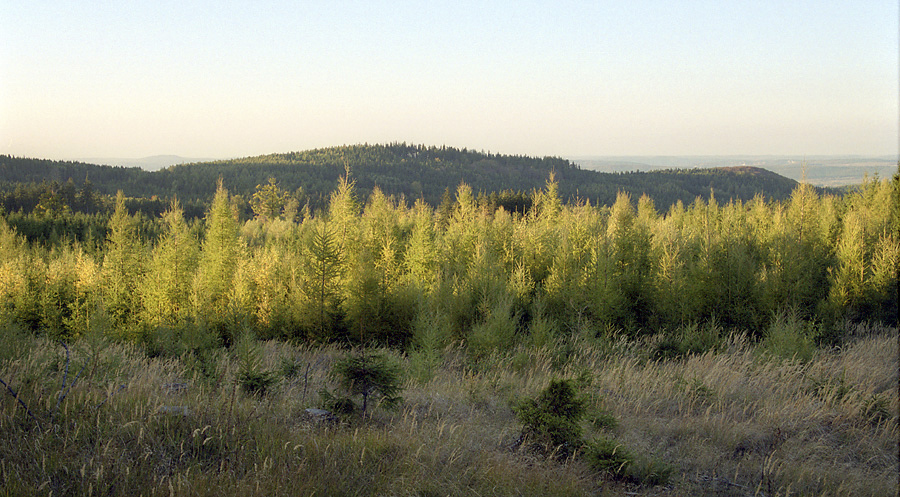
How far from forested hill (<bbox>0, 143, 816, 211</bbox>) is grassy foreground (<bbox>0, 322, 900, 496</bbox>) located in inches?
2868

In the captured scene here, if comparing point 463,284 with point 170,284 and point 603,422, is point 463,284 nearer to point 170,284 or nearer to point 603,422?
point 603,422

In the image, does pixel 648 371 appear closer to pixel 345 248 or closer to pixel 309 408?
pixel 309 408

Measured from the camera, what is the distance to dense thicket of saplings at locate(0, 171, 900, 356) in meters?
13.4

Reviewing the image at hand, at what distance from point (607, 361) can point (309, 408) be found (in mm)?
6467

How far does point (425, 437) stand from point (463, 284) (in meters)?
9.67

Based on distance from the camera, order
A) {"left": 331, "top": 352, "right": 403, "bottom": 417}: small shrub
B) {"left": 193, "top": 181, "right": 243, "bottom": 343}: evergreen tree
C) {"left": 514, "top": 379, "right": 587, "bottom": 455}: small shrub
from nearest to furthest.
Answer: {"left": 514, "top": 379, "right": 587, "bottom": 455}: small shrub < {"left": 331, "top": 352, "right": 403, "bottom": 417}: small shrub < {"left": 193, "top": 181, "right": 243, "bottom": 343}: evergreen tree

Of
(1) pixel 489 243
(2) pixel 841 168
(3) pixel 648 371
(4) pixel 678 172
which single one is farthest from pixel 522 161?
(3) pixel 648 371

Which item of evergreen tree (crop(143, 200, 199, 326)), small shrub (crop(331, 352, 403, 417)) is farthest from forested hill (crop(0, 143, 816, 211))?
small shrub (crop(331, 352, 403, 417))

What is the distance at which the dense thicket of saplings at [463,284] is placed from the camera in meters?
13.4

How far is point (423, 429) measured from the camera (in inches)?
198

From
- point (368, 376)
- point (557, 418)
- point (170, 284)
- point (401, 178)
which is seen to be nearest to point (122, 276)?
point (170, 284)

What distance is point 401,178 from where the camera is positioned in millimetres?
→ 118375

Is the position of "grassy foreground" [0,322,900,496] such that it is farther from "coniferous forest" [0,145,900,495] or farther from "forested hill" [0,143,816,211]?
"forested hill" [0,143,816,211]

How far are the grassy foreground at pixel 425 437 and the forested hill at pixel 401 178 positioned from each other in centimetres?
7285
